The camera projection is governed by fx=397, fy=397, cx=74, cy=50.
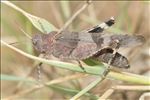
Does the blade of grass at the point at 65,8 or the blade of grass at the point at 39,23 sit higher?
the blade of grass at the point at 65,8

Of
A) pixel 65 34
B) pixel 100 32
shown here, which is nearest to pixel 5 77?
pixel 65 34

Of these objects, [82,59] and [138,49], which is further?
[138,49]

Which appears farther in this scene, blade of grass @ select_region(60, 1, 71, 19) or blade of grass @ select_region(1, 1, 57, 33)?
blade of grass @ select_region(60, 1, 71, 19)

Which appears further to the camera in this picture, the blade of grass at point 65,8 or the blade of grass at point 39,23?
the blade of grass at point 65,8

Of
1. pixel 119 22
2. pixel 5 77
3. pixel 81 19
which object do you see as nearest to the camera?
pixel 5 77

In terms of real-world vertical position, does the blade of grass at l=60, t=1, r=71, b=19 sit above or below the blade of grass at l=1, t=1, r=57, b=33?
above

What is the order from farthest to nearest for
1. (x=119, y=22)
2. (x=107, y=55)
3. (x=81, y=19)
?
1. (x=81, y=19)
2. (x=119, y=22)
3. (x=107, y=55)

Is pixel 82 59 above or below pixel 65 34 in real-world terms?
below

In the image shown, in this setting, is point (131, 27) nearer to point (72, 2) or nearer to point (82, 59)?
point (72, 2)

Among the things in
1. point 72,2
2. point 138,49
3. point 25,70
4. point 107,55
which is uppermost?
point 72,2

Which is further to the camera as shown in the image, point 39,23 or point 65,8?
point 65,8

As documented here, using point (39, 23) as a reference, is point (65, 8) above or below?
above
